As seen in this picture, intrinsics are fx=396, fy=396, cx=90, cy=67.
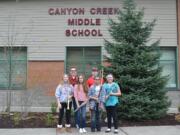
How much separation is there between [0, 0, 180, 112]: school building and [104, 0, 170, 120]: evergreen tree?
21.7ft

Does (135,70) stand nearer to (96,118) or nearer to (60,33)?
(96,118)

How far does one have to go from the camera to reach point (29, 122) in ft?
43.6

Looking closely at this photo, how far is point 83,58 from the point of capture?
21109mm

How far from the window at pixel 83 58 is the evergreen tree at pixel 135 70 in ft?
21.8

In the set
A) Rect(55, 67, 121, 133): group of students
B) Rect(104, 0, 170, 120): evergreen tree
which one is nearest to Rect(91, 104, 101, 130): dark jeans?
Rect(55, 67, 121, 133): group of students

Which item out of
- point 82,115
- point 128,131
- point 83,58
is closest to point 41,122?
point 82,115

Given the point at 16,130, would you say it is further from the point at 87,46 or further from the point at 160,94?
the point at 87,46

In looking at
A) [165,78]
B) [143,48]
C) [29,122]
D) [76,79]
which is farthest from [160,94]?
[29,122]

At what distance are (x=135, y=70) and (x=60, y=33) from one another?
8.20m

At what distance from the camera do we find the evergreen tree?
13.3m

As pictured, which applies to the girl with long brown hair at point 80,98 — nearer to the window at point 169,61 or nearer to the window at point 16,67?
the window at point 16,67

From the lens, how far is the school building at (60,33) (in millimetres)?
20844

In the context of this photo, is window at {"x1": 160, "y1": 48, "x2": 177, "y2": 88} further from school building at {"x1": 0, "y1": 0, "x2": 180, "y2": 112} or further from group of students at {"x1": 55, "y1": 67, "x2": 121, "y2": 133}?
group of students at {"x1": 55, "y1": 67, "x2": 121, "y2": 133}

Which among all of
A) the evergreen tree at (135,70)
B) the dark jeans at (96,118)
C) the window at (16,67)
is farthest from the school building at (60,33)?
the dark jeans at (96,118)
